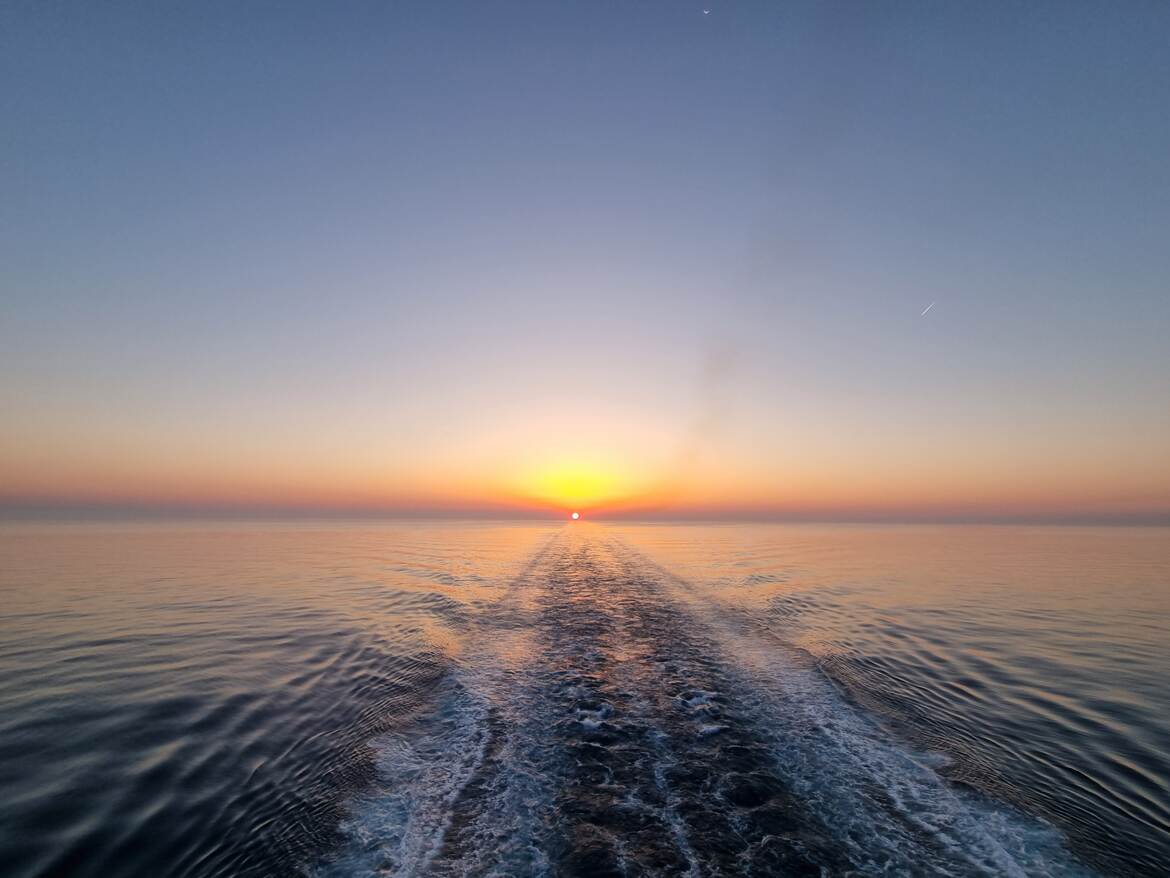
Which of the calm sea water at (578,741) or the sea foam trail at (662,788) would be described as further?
the calm sea water at (578,741)

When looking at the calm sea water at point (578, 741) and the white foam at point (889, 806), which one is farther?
the calm sea water at point (578, 741)

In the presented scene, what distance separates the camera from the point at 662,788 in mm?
8070

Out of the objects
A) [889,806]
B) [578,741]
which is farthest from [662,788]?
[889,806]

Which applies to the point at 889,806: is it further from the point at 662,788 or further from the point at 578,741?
the point at 578,741

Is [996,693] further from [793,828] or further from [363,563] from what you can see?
[363,563]

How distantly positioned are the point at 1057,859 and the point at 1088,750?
539 cm

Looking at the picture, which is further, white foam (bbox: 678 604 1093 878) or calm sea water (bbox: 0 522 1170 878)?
calm sea water (bbox: 0 522 1170 878)

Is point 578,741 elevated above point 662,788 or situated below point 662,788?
below

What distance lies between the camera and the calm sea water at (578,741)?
6785 millimetres

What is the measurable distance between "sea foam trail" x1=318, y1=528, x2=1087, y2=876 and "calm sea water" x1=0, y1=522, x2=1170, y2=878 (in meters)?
0.06

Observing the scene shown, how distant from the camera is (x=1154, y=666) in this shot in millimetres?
16234

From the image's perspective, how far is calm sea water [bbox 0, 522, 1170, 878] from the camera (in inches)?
267

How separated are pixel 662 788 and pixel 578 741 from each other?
235 centimetres

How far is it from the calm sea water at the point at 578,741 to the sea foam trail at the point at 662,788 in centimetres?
6
